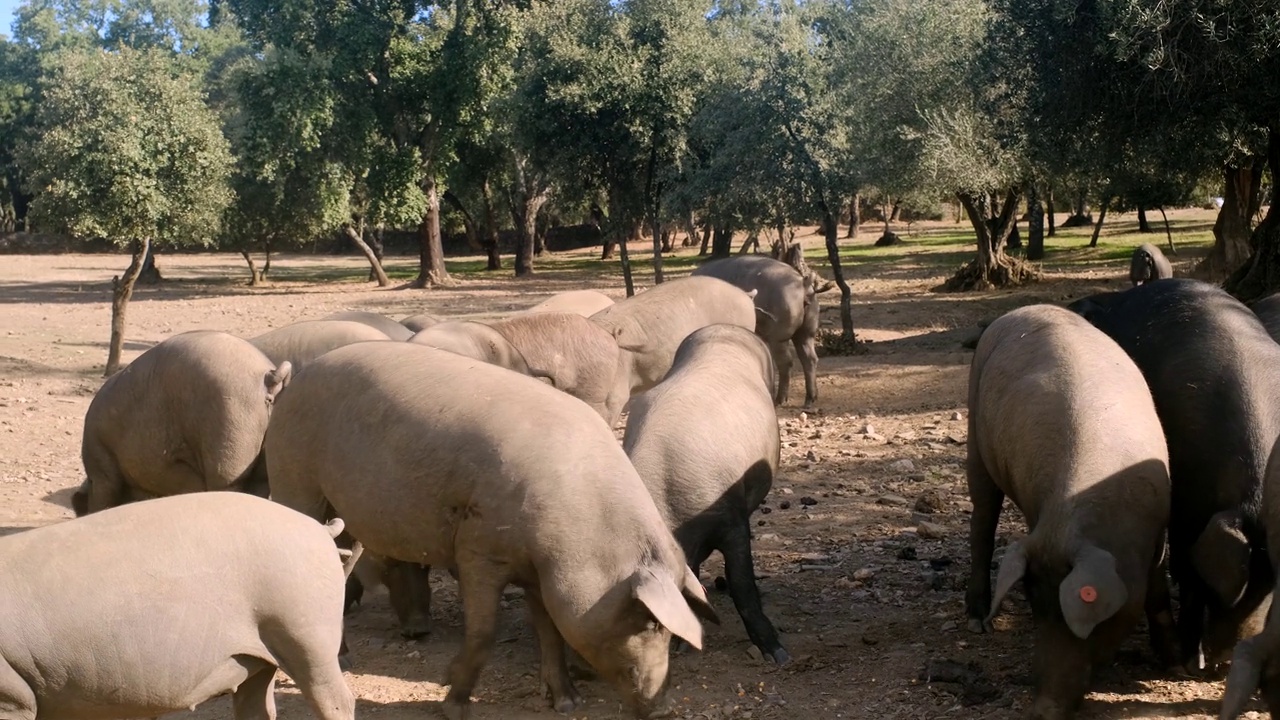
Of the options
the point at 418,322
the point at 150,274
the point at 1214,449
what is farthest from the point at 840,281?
the point at 150,274

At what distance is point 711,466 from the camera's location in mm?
6441

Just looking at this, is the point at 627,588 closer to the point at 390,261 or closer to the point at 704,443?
the point at 704,443

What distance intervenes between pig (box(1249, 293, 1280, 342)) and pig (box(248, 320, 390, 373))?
19.4 feet

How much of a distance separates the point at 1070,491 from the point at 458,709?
2.89 metres

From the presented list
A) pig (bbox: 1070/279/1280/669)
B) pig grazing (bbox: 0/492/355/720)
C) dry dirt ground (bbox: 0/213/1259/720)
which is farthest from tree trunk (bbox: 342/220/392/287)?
pig grazing (bbox: 0/492/355/720)

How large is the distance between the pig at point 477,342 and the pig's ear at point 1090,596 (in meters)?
4.91

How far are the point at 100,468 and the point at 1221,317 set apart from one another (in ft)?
22.5

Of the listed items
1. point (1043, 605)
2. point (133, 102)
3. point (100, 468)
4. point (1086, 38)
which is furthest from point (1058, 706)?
point (133, 102)

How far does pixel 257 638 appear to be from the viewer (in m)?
4.59

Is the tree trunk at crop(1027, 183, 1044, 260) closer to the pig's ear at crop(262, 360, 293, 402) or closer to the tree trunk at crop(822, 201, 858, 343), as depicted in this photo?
the tree trunk at crop(822, 201, 858, 343)

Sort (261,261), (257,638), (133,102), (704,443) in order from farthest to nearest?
(261,261) < (133,102) < (704,443) < (257,638)

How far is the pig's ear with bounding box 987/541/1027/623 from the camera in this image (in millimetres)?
5082

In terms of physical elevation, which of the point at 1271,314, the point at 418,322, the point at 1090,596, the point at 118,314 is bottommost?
the point at 1090,596

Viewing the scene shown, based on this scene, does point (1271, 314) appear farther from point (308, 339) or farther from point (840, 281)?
point (840, 281)
